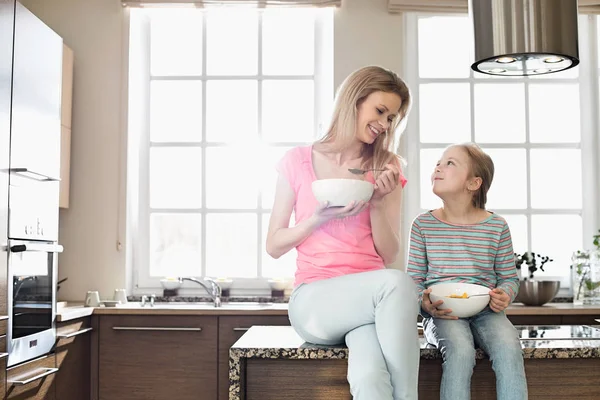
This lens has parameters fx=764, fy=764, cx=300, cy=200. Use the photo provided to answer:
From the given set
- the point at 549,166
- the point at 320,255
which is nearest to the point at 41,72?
the point at 320,255

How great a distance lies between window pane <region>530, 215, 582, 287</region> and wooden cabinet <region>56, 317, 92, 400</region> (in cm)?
237

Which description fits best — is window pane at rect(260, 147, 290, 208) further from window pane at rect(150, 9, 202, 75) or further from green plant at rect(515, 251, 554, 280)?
green plant at rect(515, 251, 554, 280)

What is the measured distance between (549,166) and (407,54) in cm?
100

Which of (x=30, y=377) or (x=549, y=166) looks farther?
(x=549, y=166)

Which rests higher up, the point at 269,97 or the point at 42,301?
the point at 269,97

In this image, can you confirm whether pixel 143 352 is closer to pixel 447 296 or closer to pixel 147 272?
pixel 147 272

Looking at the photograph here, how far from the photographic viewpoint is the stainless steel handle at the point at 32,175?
2.91 m

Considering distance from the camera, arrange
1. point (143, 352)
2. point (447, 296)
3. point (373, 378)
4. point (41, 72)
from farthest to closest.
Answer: point (143, 352), point (41, 72), point (447, 296), point (373, 378)

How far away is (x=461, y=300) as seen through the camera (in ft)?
6.04

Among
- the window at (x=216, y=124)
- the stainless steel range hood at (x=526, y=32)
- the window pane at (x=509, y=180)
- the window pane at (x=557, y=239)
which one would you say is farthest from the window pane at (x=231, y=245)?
the stainless steel range hood at (x=526, y=32)

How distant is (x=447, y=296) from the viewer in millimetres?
1858

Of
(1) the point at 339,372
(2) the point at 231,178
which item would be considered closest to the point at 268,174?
(2) the point at 231,178

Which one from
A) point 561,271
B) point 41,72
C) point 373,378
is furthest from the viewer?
point 561,271

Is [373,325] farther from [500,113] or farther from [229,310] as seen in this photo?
[500,113]
